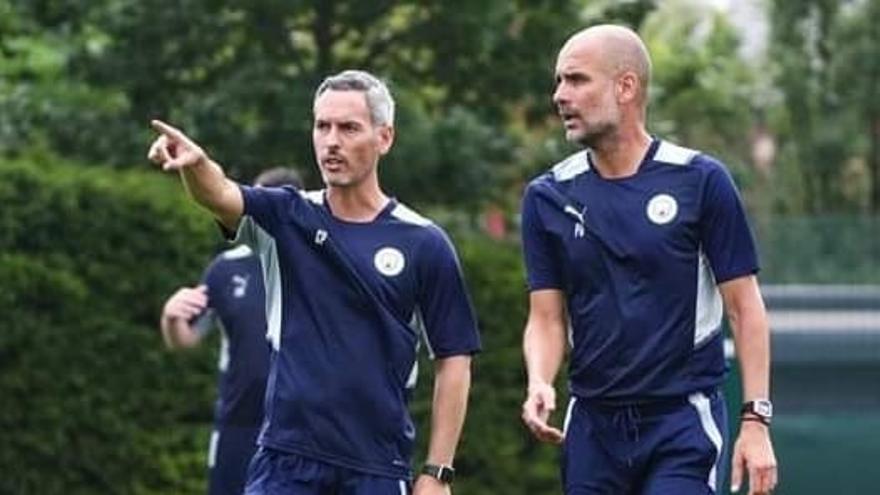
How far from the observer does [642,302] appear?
7.15 m

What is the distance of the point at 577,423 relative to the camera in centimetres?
729

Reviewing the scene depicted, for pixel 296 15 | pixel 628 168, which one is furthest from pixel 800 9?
pixel 628 168

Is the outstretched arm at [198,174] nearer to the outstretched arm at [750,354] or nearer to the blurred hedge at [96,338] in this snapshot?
the outstretched arm at [750,354]

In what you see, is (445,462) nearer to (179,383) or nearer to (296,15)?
(179,383)

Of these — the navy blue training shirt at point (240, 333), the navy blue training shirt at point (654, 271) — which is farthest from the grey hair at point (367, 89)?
the navy blue training shirt at point (240, 333)

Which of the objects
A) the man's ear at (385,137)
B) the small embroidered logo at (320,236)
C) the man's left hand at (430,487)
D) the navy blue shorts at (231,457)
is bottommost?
the navy blue shorts at (231,457)

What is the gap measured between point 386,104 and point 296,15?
828 centimetres

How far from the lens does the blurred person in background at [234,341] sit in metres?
10.8

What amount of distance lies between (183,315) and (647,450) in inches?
162

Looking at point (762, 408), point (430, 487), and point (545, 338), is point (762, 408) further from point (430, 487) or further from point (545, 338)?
point (430, 487)

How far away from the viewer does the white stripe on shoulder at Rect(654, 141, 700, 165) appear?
23.8ft

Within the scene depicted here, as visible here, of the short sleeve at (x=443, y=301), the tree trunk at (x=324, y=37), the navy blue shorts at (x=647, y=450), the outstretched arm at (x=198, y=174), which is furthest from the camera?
the tree trunk at (x=324, y=37)

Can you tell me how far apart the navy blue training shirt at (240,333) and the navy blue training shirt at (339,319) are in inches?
134

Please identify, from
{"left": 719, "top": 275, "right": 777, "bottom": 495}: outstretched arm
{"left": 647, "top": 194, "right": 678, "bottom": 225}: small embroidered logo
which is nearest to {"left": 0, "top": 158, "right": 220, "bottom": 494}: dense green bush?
{"left": 647, "top": 194, "right": 678, "bottom": 225}: small embroidered logo
